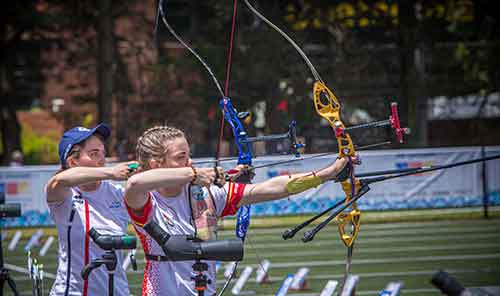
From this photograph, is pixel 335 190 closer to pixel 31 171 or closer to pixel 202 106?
pixel 31 171

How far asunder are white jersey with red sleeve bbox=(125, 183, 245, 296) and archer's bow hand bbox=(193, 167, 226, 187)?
300mm

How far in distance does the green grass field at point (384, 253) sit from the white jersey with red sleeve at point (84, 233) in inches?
178

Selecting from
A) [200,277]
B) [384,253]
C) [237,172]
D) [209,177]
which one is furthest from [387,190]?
[200,277]

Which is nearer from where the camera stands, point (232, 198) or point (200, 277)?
point (200, 277)

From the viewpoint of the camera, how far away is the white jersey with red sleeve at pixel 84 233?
16.0 feet

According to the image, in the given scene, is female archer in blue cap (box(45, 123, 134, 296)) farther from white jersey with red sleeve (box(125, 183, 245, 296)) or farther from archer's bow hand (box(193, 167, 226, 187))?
archer's bow hand (box(193, 167, 226, 187))

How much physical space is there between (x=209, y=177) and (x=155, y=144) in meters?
0.46

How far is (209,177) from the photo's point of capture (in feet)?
13.1

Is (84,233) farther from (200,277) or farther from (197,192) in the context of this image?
(200,277)

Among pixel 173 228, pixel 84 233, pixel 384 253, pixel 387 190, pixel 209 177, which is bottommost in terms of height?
pixel 384 253

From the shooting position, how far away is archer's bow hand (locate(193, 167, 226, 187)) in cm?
399

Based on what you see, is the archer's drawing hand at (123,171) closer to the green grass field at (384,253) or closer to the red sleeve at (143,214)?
the red sleeve at (143,214)

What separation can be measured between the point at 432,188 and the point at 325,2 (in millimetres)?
10676

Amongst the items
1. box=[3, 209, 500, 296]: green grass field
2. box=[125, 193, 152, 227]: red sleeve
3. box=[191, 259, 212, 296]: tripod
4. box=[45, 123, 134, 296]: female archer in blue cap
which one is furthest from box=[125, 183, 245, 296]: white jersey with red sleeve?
box=[3, 209, 500, 296]: green grass field
